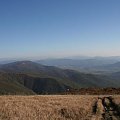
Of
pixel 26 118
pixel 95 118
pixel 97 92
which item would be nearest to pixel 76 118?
pixel 95 118

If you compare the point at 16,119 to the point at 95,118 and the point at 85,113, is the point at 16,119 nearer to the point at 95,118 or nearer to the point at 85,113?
the point at 95,118

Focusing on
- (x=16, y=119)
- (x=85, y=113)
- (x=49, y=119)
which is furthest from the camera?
(x=85, y=113)

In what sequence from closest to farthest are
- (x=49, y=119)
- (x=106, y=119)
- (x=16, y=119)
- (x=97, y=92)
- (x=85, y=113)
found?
(x=16, y=119), (x=49, y=119), (x=106, y=119), (x=85, y=113), (x=97, y=92)

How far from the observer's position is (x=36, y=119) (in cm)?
1609

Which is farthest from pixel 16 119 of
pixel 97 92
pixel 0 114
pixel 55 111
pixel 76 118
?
pixel 97 92

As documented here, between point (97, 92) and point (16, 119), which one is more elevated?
point (16, 119)

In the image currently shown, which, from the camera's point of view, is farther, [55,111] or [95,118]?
[55,111]

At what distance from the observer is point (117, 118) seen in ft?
58.8

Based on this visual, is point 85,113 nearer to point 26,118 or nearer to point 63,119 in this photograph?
point 63,119

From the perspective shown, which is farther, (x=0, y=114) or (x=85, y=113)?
(x=85, y=113)

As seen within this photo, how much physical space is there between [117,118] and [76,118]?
246 centimetres

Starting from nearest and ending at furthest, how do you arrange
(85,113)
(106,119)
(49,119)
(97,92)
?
(49,119)
(106,119)
(85,113)
(97,92)

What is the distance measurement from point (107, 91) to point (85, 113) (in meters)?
29.3

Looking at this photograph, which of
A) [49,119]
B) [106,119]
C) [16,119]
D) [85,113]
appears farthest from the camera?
[85,113]
